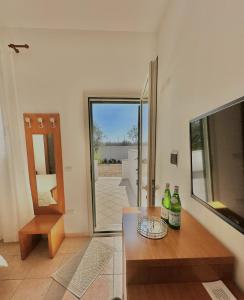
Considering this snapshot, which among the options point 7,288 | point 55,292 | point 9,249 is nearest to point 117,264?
point 55,292

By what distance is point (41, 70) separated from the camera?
210cm

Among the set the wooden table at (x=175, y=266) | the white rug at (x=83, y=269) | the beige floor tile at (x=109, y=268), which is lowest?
the beige floor tile at (x=109, y=268)

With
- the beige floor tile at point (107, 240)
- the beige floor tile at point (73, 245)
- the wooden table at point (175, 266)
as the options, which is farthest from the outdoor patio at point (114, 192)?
the wooden table at point (175, 266)

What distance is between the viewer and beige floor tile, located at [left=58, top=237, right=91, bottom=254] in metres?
2.10

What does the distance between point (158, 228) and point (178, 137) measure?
72cm

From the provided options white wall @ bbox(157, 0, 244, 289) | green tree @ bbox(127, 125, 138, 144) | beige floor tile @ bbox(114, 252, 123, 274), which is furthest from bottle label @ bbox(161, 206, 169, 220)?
green tree @ bbox(127, 125, 138, 144)

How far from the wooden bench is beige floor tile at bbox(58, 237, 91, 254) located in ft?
0.21

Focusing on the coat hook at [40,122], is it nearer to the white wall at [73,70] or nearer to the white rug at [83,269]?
the white wall at [73,70]

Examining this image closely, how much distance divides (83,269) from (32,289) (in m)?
0.48

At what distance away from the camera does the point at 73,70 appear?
2.13m

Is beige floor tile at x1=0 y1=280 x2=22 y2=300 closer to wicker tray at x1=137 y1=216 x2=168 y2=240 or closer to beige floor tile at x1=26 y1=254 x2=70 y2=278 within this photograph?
Answer: beige floor tile at x1=26 y1=254 x2=70 y2=278

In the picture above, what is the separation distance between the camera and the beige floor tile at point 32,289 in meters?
1.49

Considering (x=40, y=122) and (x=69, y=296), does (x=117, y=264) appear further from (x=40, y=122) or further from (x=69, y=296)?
(x=40, y=122)

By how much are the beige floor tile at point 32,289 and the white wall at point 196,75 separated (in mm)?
1535
